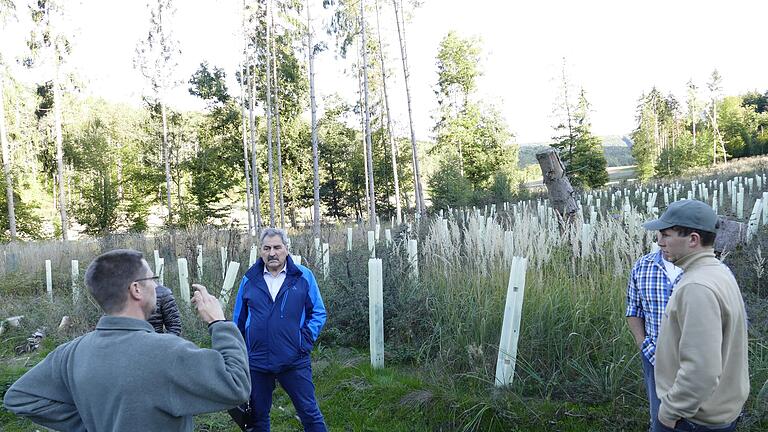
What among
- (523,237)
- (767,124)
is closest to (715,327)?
(523,237)

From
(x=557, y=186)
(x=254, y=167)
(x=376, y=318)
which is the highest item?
(x=254, y=167)

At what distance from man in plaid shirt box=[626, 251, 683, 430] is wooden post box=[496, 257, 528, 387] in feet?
3.86

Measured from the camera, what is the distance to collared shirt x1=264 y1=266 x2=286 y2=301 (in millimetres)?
3629

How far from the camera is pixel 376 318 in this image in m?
5.09

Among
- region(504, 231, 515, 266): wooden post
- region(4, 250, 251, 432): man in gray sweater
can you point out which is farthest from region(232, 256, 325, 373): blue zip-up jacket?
region(504, 231, 515, 266): wooden post

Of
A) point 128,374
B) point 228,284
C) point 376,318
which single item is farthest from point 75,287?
point 128,374

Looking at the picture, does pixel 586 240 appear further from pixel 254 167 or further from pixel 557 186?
pixel 254 167

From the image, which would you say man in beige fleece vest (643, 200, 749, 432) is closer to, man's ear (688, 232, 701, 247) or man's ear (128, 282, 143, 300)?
man's ear (688, 232, 701, 247)

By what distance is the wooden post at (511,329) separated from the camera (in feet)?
13.3

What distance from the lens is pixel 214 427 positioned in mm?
4531

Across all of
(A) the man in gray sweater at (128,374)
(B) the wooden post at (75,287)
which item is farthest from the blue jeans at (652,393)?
(B) the wooden post at (75,287)

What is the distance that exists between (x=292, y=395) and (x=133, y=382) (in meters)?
2.04

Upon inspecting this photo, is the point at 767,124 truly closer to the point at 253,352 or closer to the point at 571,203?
the point at 571,203

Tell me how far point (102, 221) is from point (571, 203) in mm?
25075
